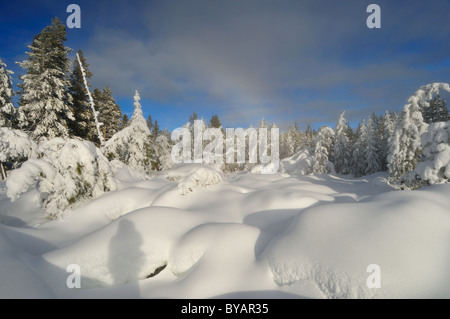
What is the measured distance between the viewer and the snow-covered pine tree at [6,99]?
1819cm

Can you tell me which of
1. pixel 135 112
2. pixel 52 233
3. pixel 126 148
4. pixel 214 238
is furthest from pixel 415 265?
pixel 135 112

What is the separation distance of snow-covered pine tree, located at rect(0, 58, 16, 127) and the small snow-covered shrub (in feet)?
49.4

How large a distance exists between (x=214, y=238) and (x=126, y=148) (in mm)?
18313

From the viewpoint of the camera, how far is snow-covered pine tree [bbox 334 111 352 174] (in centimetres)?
3553

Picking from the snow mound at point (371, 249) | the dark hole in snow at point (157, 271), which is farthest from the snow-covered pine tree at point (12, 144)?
the snow mound at point (371, 249)

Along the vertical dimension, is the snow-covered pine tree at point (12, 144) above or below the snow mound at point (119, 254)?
above

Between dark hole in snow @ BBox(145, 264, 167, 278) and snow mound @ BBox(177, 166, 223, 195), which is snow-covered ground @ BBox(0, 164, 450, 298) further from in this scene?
snow mound @ BBox(177, 166, 223, 195)

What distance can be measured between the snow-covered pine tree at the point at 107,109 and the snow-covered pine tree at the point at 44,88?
822 centimetres

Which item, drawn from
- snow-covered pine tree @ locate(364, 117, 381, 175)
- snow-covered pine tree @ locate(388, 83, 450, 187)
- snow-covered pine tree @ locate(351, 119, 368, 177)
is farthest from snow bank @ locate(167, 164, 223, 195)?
snow-covered pine tree @ locate(351, 119, 368, 177)

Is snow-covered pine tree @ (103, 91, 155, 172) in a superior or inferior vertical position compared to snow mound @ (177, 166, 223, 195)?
superior

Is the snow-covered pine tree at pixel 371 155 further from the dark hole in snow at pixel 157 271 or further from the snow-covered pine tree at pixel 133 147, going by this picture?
the dark hole in snow at pixel 157 271

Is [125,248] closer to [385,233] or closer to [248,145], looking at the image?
[385,233]
